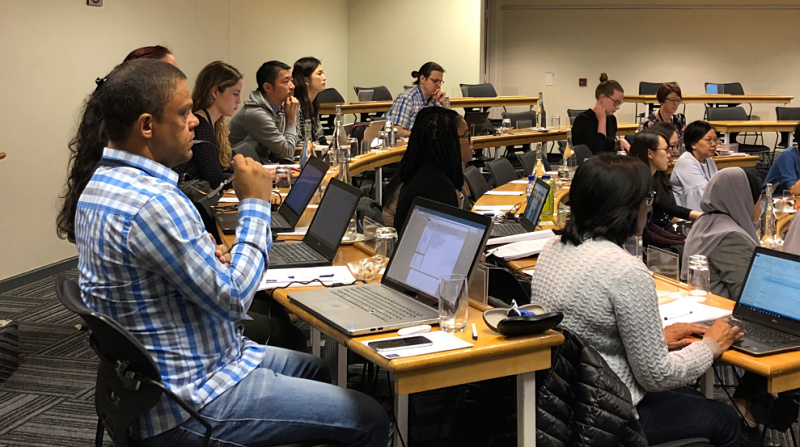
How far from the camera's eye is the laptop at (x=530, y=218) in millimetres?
3961

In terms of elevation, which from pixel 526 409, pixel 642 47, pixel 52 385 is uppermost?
pixel 642 47

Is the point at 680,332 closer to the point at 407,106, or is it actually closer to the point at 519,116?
the point at 407,106

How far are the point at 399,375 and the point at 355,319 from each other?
0.34 metres

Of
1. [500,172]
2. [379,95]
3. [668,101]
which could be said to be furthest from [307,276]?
[379,95]

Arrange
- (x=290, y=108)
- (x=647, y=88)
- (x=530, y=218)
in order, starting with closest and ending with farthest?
(x=530, y=218) < (x=290, y=108) < (x=647, y=88)

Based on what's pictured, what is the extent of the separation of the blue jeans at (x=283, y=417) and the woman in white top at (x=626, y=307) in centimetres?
60

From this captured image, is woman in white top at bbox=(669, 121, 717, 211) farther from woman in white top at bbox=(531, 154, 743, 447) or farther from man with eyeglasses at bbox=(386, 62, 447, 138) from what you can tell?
woman in white top at bbox=(531, 154, 743, 447)

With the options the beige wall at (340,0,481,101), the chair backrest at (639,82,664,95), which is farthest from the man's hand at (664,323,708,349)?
the chair backrest at (639,82,664,95)

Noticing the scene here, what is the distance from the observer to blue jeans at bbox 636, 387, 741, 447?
7.10 feet

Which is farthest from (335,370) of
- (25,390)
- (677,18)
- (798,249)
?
(677,18)

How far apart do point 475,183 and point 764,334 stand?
3.17 metres

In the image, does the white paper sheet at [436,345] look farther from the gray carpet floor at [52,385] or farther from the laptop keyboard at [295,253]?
the laptop keyboard at [295,253]

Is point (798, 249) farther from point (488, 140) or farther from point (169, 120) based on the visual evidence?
point (488, 140)

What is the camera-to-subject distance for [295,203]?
3684 mm
